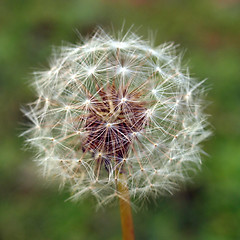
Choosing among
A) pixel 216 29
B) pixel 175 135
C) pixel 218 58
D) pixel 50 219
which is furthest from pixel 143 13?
pixel 175 135

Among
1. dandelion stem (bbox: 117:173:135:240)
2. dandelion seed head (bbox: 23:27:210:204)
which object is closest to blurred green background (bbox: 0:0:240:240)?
dandelion seed head (bbox: 23:27:210:204)

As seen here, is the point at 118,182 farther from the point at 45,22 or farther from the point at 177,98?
the point at 45,22

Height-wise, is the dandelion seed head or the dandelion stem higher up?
the dandelion seed head

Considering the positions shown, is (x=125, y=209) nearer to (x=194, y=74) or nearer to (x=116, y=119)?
(x=116, y=119)

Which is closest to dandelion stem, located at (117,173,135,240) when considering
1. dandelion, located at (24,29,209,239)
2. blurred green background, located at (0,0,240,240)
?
dandelion, located at (24,29,209,239)

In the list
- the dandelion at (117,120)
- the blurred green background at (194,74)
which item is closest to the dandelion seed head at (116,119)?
the dandelion at (117,120)

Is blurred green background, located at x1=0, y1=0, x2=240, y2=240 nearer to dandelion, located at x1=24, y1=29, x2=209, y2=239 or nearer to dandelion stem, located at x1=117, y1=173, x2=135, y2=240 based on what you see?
dandelion, located at x1=24, y1=29, x2=209, y2=239

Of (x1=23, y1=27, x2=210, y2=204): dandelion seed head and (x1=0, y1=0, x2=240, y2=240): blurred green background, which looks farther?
(x1=0, y1=0, x2=240, y2=240): blurred green background

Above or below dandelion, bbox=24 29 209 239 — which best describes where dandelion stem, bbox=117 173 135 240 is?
below
